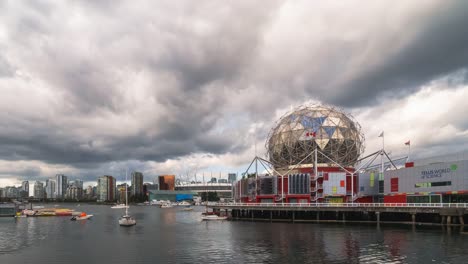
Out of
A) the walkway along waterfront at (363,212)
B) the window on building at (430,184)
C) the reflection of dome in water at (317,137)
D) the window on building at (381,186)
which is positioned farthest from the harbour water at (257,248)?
the reflection of dome in water at (317,137)

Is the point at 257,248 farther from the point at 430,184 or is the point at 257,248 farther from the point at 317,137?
the point at 317,137

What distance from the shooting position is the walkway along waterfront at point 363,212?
80.4 meters

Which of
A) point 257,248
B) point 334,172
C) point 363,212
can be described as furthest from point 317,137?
point 257,248

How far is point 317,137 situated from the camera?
4943 inches

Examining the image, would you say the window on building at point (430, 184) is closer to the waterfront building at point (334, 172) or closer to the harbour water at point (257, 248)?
the waterfront building at point (334, 172)

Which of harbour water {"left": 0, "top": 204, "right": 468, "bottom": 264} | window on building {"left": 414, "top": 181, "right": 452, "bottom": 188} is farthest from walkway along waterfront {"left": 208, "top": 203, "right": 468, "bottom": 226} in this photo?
window on building {"left": 414, "top": 181, "right": 452, "bottom": 188}

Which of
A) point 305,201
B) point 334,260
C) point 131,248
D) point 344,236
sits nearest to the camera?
point 334,260

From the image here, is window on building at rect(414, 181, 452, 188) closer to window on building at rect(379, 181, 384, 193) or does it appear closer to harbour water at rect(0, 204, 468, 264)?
harbour water at rect(0, 204, 468, 264)

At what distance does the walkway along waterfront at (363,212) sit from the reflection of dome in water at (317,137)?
22.4 m

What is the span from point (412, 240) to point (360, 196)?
5026 cm

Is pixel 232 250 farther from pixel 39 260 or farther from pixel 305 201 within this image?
pixel 305 201

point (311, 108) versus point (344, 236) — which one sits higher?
point (311, 108)

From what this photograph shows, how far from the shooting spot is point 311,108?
135 metres

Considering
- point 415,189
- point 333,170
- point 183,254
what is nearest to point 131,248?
point 183,254
